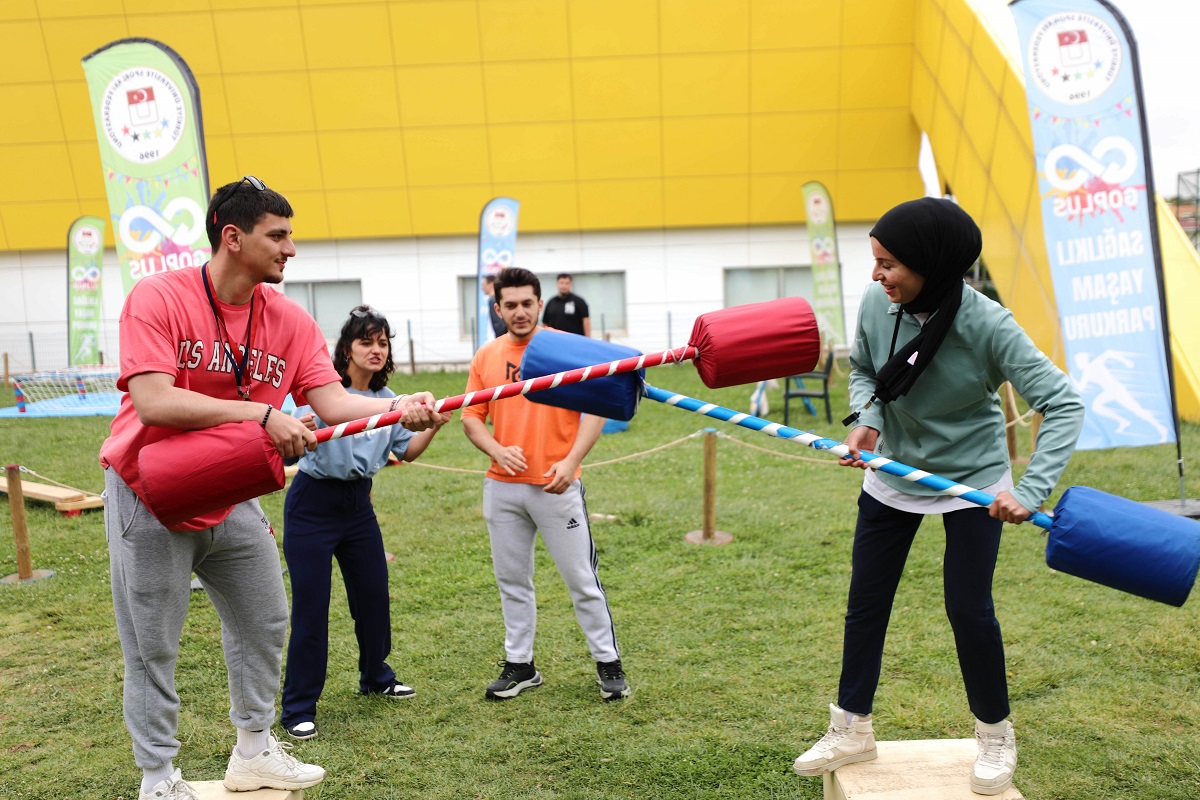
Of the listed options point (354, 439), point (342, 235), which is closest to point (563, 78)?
point (342, 235)

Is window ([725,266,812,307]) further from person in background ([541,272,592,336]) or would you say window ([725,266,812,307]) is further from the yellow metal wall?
person in background ([541,272,592,336])

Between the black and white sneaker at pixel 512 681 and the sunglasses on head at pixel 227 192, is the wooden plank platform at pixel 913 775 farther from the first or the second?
the sunglasses on head at pixel 227 192

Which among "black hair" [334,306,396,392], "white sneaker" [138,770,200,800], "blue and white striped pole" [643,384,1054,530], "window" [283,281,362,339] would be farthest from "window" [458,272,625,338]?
"white sneaker" [138,770,200,800]

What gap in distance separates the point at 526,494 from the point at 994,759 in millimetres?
2234

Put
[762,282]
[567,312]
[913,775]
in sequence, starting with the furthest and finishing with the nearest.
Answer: [762,282] < [567,312] < [913,775]

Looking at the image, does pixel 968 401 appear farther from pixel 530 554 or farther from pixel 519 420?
pixel 530 554

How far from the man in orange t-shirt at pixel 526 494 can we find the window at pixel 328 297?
61.1 ft

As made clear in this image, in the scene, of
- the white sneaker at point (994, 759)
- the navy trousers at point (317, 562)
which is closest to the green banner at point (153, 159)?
the navy trousers at point (317, 562)

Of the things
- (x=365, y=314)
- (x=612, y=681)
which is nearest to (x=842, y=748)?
(x=612, y=681)

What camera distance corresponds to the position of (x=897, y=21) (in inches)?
774

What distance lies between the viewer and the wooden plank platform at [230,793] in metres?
3.37

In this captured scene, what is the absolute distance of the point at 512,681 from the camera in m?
4.60

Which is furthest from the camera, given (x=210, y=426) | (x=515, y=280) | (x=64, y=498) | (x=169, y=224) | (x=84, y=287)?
(x=84, y=287)

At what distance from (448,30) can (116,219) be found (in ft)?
48.4
